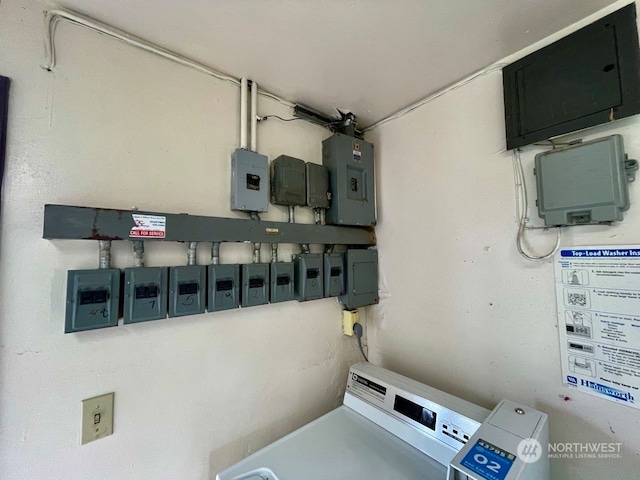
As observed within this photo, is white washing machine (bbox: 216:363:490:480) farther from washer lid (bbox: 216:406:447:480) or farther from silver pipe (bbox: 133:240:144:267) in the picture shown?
silver pipe (bbox: 133:240:144:267)

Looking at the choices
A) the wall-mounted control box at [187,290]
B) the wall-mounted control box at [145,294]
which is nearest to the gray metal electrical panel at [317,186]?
the wall-mounted control box at [187,290]

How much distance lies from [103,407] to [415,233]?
131 cm

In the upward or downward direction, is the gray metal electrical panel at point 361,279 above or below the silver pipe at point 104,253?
below

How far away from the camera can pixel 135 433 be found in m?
0.82

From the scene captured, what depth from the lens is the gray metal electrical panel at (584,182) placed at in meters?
0.74

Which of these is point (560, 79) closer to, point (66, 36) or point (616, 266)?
point (616, 266)

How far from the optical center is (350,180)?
131 centimetres

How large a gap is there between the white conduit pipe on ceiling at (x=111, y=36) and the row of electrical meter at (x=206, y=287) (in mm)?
645

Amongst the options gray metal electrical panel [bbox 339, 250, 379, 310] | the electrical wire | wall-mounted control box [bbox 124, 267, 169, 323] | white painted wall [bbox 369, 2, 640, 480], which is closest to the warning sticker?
wall-mounted control box [bbox 124, 267, 169, 323]

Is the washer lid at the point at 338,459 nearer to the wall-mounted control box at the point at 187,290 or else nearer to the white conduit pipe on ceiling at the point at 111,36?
the wall-mounted control box at the point at 187,290

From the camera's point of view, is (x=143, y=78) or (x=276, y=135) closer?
(x=143, y=78)

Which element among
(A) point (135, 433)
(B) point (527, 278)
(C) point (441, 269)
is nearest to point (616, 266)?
(B) point (527, 278)

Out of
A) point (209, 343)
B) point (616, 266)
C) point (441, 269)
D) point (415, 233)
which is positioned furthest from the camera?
point (415, 233)

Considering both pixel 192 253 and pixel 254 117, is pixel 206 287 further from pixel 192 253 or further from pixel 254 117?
pixel 254 117
